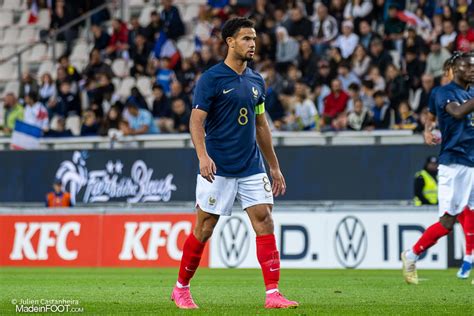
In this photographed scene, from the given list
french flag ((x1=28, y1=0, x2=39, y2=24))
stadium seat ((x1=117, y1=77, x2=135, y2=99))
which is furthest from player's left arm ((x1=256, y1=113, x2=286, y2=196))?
french flag ((x1=28, y1=0, x2=39, y2=24))

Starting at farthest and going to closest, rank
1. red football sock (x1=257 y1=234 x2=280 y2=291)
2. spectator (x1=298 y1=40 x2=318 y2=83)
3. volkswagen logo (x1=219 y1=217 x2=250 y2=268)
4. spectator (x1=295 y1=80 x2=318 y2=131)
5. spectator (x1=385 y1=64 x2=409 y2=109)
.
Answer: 1. spectator (x1=298 y1=40 x2=318 y2=83)
2. spectator (x1=295 y1=80 x2=318 y2=131)
3. spectator (x1=385 y1=64 x2=409 y2=109)
4. volkswagen logo (x1=219 y1=217 x2=250 y2=268)
5. red football sock (x1=257 y1=234 x2=280 y2=291)

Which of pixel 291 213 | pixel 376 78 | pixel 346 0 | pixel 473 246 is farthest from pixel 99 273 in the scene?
pixel 346 0

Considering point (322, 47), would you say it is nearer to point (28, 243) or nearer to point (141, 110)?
point (141, 110)

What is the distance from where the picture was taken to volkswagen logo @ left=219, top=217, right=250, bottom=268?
20.2m

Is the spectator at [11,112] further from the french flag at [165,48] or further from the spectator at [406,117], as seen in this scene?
the spectator at [406,117]

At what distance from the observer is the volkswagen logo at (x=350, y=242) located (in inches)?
771

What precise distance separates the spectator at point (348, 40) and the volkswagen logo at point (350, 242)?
18.6 ft

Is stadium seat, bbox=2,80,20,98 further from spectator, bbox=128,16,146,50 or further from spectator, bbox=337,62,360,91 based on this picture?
spectator, bbox=337,62,360,91

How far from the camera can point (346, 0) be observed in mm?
25547

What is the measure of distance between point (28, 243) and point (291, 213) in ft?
16.1

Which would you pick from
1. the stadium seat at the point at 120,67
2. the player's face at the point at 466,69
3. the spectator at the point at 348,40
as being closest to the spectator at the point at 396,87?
the spectator at the point at 348,40

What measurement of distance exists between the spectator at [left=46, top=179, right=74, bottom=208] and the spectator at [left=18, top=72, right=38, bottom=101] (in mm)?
4635

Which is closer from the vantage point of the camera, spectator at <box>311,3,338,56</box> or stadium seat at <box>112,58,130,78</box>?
spectator at <box>311,3,338,56</box>

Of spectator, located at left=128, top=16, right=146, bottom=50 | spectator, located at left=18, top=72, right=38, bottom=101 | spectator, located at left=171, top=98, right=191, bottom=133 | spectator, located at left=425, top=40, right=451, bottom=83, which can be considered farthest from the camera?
spectator, located at left=18, top=72, right=38, bottom=101
